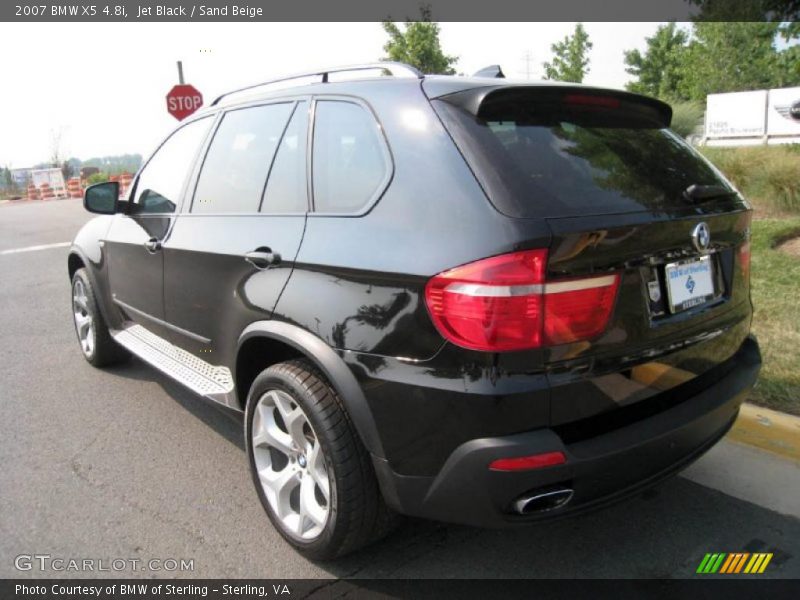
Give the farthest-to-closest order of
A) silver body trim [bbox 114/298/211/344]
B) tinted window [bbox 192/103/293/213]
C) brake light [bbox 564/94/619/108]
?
silver body trim [bbox 114/298/211/344]
tinted window [bbox 192/103/293/213]
brake light [bbox 564/94/619/108]

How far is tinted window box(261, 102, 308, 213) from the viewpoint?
8.77 feet

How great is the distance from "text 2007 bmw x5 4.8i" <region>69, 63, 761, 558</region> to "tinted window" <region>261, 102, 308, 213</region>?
0.03 feet

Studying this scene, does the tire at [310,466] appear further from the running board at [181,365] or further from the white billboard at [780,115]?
the white billboard at [780,115]

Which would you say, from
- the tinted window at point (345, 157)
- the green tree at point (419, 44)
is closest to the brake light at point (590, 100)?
the tinted window at point (345, 157)

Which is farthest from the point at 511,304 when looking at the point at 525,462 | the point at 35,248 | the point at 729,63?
the point at 729,63

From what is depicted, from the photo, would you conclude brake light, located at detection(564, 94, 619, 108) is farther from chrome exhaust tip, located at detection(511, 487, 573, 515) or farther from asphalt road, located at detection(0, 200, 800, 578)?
asphalt road, located at detection(0, 200, 800, 578)

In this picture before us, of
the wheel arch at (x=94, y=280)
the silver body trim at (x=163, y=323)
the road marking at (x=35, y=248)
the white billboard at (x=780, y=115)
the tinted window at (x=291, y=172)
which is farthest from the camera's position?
the white billboard at (x=780, y=115)

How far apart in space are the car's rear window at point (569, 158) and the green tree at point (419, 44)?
907 inches

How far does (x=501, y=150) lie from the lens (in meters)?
2.12

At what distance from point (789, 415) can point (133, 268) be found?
12.3 ft

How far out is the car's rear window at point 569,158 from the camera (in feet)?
6.67

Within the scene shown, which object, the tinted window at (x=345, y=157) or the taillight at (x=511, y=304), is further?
the tinted window at (x=345, y=157)

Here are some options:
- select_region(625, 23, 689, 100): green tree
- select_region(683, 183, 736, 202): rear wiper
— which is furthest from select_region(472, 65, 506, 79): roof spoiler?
select_region(625, 23, 689, 100): green tree

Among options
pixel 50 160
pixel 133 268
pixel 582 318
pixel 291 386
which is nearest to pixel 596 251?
pixel 582 318
